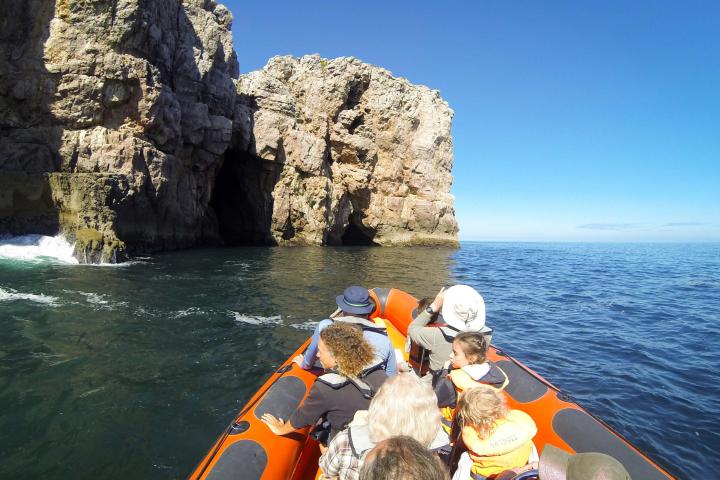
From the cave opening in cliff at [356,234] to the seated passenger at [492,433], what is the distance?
3843 cm

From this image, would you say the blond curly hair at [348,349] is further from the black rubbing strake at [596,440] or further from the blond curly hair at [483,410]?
the black rubbing strake at [596,440]

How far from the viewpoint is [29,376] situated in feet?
19.1

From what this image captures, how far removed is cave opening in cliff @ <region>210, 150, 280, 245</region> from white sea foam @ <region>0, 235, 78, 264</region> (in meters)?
15.0

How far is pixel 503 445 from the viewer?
2250 millimetres

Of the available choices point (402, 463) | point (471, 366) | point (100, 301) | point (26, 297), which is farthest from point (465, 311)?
point (26, 297)

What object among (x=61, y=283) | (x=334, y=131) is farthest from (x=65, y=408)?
(x=334, y=131)

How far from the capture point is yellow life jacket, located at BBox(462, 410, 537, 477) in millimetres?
2252

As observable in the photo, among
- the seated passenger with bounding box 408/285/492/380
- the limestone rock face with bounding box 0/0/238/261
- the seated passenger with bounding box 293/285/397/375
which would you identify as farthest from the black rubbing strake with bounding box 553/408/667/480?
the limestone rock face with bounding box 0/0/238/261

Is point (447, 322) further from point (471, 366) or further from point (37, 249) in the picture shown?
point (37, 249)

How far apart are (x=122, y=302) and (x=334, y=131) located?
2943 centimetres

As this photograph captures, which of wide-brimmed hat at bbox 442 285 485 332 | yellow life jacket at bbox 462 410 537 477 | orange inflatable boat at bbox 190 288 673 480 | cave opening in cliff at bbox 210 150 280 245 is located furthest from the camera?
cave opening in cliff at bbox 210 150 280 245

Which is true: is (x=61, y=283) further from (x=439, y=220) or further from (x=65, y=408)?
(x=439, y=220)

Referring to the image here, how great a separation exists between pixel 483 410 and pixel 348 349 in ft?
3.22

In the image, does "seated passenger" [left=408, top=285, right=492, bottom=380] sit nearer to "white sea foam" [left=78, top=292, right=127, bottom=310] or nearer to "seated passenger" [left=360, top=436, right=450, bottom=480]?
"seated passenger" [left=360, top=436, right=450, bottom=480]
